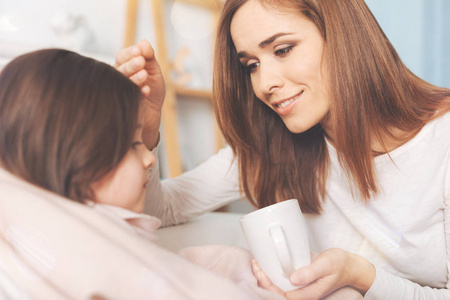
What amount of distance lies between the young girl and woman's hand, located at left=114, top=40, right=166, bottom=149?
0.09 meters

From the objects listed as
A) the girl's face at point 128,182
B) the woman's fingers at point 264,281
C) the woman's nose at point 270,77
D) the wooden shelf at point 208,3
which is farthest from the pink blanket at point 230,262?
the wooden shelf at point 208,3

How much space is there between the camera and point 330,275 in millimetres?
550

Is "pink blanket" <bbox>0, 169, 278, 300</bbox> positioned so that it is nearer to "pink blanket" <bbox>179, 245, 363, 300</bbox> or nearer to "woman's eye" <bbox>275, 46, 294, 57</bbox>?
"pink blanket" <bbox>179, 245, 363, 300</bbox>

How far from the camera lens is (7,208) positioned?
0.41m

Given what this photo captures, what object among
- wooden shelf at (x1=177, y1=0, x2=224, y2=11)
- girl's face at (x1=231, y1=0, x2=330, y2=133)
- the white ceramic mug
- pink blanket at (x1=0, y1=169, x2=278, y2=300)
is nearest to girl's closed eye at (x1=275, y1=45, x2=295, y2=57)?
girl's face at (x1=231, y1=0, x2=330, y2=133)

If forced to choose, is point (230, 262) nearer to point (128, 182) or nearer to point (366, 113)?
point (128, 182)

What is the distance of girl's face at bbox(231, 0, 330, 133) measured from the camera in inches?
29.6

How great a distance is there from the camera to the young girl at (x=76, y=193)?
0.39 meters

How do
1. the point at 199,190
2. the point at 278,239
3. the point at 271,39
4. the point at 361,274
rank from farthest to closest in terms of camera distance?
the point at 199,190, the point at 271,39, the point at 361,274, the point at 278,239

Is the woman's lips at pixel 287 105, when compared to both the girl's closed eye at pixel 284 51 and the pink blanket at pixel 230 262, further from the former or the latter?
the pink blanket at pixel 230 262

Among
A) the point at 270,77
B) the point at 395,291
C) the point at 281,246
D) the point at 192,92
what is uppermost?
the point at 270,77

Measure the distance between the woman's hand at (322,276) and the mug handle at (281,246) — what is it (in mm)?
23

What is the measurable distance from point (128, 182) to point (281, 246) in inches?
8.6

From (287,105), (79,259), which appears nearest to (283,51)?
(287,105)
